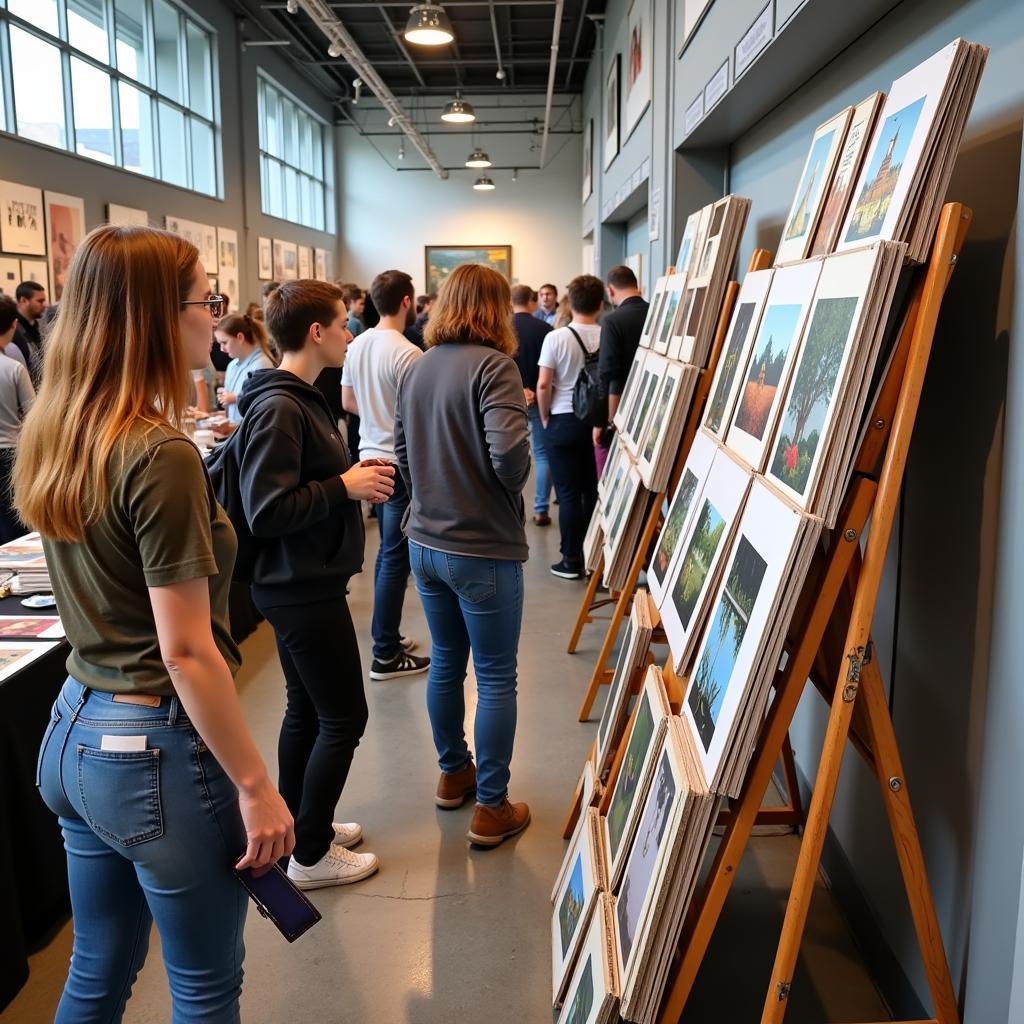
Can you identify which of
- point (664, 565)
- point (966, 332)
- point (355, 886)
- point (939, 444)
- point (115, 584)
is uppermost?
point (966, 332)

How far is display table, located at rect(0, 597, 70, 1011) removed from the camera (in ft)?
6.59

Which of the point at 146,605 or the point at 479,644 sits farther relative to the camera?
the point at 479,644

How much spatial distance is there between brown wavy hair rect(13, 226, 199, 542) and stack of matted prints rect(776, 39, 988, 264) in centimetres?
109

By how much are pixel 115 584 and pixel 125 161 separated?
28.7 feet

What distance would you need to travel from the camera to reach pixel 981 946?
1551mm

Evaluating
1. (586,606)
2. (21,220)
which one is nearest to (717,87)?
(586,606)

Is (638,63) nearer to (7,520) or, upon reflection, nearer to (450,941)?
(7,520)

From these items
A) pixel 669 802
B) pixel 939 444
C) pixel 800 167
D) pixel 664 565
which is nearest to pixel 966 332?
pixel 939 444

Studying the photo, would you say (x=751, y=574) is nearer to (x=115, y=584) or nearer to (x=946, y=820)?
(x=946, y=820)

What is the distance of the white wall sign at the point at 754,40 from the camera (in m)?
2.81

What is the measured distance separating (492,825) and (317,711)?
2.24 ft

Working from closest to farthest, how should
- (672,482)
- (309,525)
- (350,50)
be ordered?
(309,525) < (672,482) < (350,50)

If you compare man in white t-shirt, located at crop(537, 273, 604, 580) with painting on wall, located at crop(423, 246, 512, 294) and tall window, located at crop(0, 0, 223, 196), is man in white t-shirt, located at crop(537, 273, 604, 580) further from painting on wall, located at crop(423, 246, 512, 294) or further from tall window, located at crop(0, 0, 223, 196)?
painting on wall, located at crop(423, 246, 512, 294)

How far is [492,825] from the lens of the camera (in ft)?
8.68
